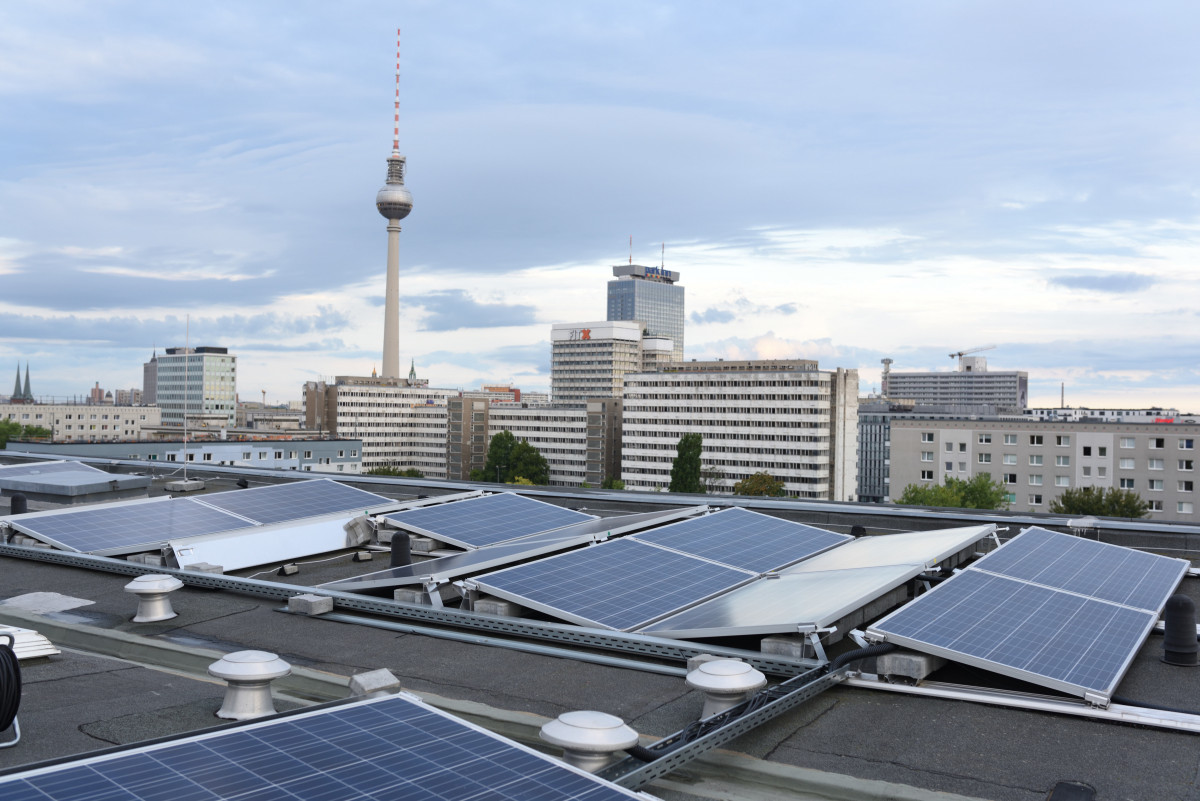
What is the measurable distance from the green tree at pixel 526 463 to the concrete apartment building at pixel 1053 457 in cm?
7091

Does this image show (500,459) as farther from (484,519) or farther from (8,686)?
(8,686)

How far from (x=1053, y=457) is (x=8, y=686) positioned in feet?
443

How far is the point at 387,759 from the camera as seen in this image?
651cm

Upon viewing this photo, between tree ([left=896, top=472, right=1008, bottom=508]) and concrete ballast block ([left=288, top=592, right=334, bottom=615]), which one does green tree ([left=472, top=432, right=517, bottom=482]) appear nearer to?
tree ([left=896, top=472, right=1008, bottom=508])

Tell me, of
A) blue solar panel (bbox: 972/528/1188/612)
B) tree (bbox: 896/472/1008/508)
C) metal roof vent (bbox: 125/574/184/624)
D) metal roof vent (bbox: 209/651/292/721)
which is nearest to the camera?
metal roof vent (bbox: 209/651/292/721)

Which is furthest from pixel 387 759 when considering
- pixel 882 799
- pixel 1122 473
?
pixel 1122 473

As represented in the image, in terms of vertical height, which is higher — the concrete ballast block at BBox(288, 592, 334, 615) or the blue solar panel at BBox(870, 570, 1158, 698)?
the blue solar panel at BBox(870, 570, 1158, 698)

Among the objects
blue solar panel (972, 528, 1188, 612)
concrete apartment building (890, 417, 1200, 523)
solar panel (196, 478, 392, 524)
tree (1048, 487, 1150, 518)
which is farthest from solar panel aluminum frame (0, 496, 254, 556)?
concrete apartment building (890, 417, 1200, 523)

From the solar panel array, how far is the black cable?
27.8 feet

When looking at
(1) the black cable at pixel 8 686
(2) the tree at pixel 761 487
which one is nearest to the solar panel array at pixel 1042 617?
(1) the black cable at pixel 8 686

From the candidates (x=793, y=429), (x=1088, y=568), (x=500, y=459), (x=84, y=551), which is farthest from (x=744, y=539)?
(x=793, y=429)

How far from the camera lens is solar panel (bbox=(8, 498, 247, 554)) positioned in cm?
1909

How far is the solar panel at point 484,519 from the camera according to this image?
64.8 ft

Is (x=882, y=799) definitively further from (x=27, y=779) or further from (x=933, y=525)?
(x=933, y=525)
